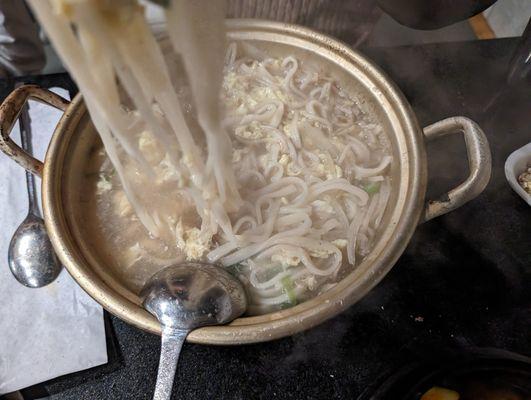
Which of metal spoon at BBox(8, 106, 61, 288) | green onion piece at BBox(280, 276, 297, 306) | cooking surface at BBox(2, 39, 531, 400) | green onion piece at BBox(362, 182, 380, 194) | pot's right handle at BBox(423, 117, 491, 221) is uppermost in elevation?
pot's right handle at BBox(423, 117, 491, 221)

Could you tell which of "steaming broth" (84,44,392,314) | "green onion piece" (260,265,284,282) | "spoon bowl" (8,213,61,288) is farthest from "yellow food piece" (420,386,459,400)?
"spoon bowl" (8,213,61,288)

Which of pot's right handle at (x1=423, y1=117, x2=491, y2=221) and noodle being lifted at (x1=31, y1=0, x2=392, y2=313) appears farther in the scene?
pot's right handle at (x1=423, y1=117, x2=491, y2=221)

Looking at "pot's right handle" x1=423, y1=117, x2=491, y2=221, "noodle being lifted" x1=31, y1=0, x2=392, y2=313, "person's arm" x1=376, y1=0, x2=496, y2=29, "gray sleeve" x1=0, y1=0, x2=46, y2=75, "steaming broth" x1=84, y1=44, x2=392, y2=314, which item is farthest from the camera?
"gray sleeve" x1=0, y1=0, x2=46, y2=75

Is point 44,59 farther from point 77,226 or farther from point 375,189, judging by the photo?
point 375,189

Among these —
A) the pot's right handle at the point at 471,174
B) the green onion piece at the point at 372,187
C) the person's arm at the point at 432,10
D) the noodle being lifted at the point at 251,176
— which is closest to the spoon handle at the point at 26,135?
the noodle being lifted at the point at 251,176

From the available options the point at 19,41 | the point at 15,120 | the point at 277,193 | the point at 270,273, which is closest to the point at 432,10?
→ the point at 277,193

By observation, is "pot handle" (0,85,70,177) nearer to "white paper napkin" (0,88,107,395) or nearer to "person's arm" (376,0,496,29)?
"white paper napkin" (0,88,107,395)

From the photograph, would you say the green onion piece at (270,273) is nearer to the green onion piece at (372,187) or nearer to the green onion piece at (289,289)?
the green onion piece at (289,289)

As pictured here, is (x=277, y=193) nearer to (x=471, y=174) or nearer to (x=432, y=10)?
(x=471, y=174)
